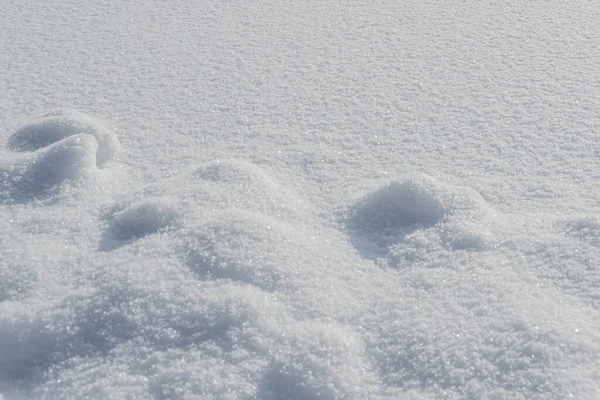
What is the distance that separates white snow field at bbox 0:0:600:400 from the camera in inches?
37.2

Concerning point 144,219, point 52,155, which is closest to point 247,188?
point 144,219

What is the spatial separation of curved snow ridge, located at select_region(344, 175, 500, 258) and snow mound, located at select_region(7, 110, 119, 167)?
618mm

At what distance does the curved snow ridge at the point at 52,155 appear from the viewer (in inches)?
53.4

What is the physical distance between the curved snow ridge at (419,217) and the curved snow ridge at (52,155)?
0.60 metres

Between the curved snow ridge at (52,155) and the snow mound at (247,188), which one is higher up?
the snow mound at (247,188)

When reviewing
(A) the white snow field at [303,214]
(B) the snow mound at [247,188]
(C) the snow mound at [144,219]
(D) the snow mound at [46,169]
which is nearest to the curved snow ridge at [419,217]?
(A) the white snow field at [303,214]

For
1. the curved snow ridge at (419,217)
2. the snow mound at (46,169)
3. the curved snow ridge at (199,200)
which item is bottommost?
the snow mound at (46,169)

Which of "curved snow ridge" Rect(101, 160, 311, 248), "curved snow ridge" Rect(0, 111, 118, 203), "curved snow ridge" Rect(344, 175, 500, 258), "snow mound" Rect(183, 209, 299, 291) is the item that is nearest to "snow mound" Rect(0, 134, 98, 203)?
"curved snow ridge" Rect(0, 111, 118, 203)

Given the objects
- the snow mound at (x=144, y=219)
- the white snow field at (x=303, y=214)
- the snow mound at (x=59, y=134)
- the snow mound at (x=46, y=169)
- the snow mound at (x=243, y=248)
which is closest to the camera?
the white snow field at (x=303, y=214)

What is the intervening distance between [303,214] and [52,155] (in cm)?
58

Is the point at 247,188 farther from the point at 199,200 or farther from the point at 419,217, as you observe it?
the point at 419,217

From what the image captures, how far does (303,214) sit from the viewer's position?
1.28 meters

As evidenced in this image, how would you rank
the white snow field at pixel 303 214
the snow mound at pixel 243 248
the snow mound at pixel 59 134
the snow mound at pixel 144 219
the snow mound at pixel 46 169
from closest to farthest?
the white snow field at pixel 303 214, the snow mound at pixel 243 248, the snow mound at pixel 144 219, the snow mound at pixel 46 169, the snow mound at pixel 59 134

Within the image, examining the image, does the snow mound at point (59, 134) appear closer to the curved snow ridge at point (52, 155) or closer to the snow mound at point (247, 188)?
the curved snow ridge at point (52, 155)
